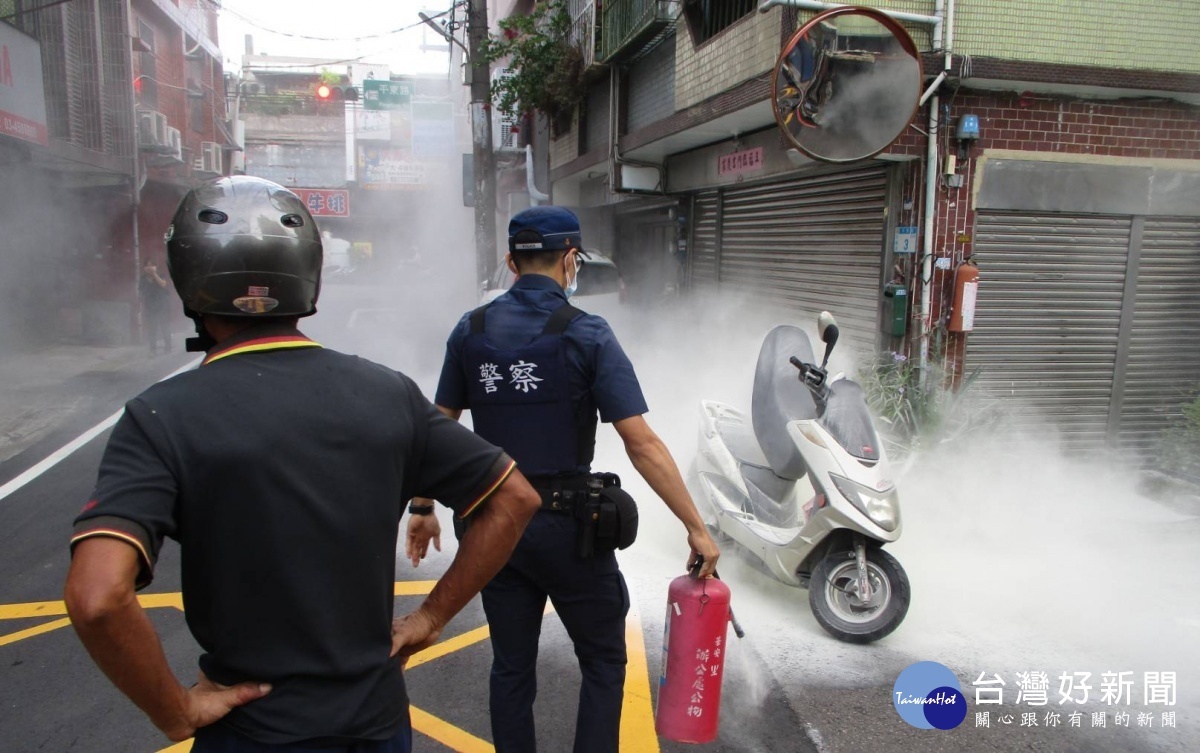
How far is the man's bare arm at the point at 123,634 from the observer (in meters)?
1.32

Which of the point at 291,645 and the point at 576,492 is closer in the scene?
the point at 291,645

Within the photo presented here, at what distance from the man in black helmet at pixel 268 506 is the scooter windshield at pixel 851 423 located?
2620 mm

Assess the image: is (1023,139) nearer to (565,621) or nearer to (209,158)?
(565,621)

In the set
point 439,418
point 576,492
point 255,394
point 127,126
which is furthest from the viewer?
point 127,126

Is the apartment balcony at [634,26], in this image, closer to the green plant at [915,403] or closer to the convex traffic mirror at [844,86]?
the convex traffic mirror at [844,86]

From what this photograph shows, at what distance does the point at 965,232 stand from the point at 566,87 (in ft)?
29.0

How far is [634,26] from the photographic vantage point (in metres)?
10.5

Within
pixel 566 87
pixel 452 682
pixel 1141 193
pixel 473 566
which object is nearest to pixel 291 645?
pixel 473 566

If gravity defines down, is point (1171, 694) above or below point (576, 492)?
below

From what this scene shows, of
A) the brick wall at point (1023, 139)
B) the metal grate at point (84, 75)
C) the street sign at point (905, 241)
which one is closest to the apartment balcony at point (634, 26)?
the brick wall at point (1023, 139)

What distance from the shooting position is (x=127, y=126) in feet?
53.0

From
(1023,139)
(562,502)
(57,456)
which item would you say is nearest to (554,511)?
(562,502)

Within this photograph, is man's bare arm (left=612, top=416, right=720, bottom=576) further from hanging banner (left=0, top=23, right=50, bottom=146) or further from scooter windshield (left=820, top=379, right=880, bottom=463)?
hanging banner (left=0, top=23, right=50, bottom=146)

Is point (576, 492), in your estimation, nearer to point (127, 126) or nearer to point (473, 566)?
point (473, 566)
